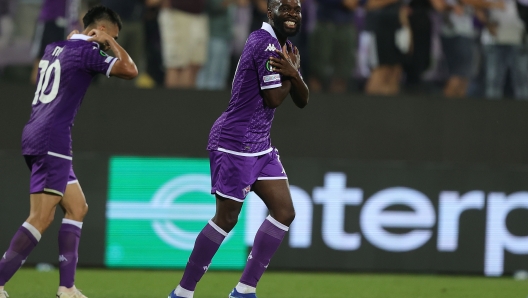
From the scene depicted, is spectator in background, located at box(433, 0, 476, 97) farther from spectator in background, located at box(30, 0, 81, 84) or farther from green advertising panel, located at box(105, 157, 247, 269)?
spectator in background, located at box(30, 0, 81, 84)

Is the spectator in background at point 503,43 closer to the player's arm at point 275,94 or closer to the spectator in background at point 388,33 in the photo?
the spectator in background at point 388,33

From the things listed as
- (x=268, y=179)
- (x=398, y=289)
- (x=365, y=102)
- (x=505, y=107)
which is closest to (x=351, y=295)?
(x=398, y=289)

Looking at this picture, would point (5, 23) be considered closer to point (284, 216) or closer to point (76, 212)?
point (76, 212)

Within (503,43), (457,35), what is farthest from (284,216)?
(503,43)

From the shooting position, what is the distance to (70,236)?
236 inches

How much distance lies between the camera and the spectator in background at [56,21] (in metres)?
9.10

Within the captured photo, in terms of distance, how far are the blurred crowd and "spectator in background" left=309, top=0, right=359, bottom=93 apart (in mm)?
11

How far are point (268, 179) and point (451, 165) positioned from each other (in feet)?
13.4

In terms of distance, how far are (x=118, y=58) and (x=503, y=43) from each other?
5.69 m

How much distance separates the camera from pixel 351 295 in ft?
24.0

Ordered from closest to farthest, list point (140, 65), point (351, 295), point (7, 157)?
1. point (351, 295)
2. point (7, 157)
3. point (140, 65)

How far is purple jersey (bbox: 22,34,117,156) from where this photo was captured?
5734mm

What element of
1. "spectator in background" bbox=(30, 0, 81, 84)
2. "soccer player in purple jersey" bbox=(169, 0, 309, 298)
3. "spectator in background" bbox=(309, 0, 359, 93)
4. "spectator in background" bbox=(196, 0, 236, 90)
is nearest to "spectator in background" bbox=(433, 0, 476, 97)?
"spectator in background" bbox=(309, 0, 359, 93)

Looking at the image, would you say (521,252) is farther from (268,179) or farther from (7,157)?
(7,157)
